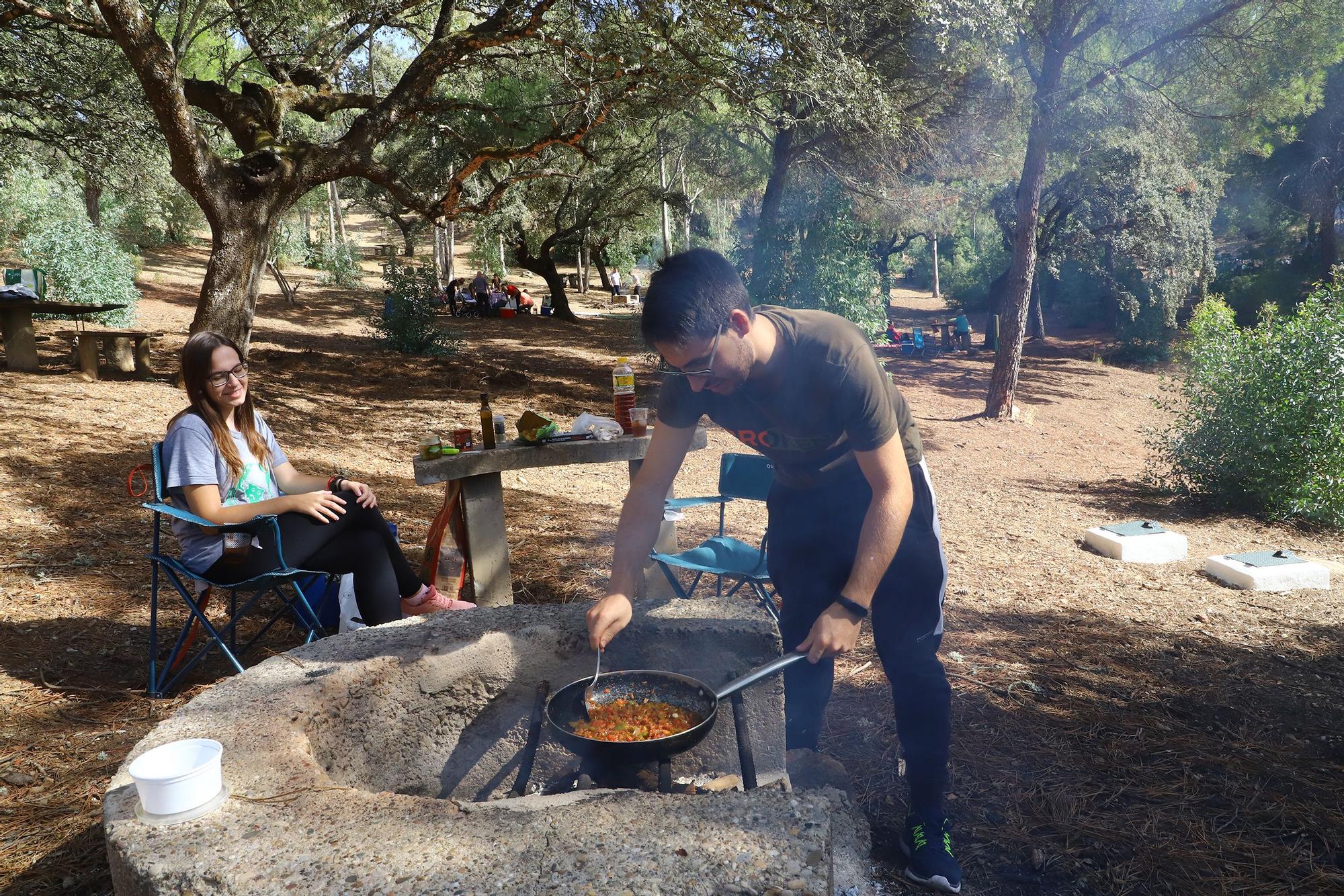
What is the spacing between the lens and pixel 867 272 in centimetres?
1020

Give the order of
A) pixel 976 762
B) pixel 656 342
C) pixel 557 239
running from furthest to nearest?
pixel 557 239 → pixel 976 762 → pixel 656 342

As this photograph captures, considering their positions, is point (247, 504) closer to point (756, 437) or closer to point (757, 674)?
point (756, 437)

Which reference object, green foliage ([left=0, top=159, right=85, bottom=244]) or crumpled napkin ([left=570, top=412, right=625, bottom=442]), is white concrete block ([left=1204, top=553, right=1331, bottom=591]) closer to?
crumpled napkin ([left=570, top=412, right=625, bottom=442])

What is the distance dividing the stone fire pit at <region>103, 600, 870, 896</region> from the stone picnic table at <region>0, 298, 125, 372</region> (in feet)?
26.2

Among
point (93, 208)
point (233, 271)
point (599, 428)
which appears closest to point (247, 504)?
point (599, 428)

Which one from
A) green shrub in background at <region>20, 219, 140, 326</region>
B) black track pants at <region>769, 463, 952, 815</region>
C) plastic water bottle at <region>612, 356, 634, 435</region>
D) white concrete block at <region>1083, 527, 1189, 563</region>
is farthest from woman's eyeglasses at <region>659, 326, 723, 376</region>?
green shrub in background at <region>20, 219, 140, 326</region>

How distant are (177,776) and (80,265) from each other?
12908 mm

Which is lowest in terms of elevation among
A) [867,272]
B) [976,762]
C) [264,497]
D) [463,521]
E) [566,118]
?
[976,762]

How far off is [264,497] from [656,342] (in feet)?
6.88

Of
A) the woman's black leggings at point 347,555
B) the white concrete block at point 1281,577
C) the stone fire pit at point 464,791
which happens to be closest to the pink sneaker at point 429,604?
the woman's black leggings at point 347,555

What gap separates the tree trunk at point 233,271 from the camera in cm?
784

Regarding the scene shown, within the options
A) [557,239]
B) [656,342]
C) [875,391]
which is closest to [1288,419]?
[875,391]

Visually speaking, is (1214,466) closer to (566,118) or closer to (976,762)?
(976,762)

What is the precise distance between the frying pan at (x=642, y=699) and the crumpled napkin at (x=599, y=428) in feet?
6.17
